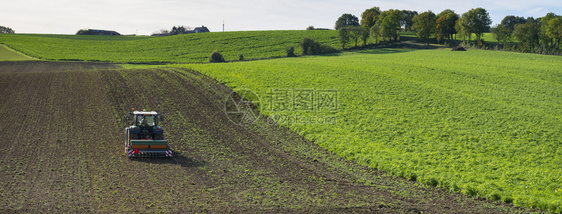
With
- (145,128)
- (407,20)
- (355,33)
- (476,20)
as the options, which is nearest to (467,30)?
(476,20)

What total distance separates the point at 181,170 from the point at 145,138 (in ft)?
13.6

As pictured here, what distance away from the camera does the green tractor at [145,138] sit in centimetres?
1891

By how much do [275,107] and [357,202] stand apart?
1624 cm

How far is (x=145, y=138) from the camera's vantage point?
2070 cm

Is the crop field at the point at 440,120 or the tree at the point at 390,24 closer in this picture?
the crop field at the point at 440,120

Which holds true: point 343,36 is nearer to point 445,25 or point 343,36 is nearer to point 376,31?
Result: point 376,31

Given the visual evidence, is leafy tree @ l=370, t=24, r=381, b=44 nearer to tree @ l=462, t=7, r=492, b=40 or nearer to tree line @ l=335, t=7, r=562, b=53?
tree line @ l=335, t=7, r=562, b=53

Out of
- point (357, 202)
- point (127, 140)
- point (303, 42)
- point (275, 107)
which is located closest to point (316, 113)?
point (275, 107)

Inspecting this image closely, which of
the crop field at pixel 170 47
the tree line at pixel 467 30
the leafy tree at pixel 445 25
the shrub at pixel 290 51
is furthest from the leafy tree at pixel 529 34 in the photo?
the shrub at pixel 290 51

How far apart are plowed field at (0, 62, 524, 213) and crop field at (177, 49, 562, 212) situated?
1.38m

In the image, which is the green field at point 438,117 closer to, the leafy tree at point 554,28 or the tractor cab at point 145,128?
the tractor cab at point 145,128

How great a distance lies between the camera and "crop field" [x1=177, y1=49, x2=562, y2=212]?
58.3 ft

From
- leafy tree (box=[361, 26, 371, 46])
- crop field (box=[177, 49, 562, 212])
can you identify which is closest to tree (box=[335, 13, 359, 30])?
leafy tree (box=[361, 26, 371, 46])

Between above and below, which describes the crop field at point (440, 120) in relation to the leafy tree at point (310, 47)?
below
